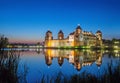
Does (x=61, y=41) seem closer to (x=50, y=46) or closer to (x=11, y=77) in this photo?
(x=50, y=46)

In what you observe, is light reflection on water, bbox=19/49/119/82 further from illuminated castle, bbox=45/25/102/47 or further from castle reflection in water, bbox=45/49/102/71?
illuminated castle, bbox=45/25/102/47

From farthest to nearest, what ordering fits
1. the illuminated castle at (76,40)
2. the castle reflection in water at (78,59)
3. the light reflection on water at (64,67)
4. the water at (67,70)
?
the illuminated castle at (76,40), the castle reflection in water at (78,59), the light reflection on water at (64,67), the water at (67,70)

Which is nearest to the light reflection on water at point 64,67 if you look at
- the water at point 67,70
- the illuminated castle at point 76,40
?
the water at point 67,70

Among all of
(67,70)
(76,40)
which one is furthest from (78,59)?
(76,40)

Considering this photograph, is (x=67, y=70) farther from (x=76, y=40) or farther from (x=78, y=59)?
(x=76, y=40)

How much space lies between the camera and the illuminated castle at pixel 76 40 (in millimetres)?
164625

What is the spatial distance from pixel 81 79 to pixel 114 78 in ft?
4.29

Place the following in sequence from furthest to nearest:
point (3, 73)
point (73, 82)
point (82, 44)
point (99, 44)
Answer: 1. point (99, 44)
2. point (82, 44)
3. point (73, 82)
4. point (3, 73)

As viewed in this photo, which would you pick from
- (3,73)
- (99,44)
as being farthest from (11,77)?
(99,44)

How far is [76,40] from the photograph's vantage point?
165250 millimetres

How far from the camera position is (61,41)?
177 meters

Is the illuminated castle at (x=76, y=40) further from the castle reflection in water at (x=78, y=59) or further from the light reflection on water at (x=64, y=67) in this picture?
the light reflection on water at (x=64, y=67)

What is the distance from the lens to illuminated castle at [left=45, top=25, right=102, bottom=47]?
540 feet

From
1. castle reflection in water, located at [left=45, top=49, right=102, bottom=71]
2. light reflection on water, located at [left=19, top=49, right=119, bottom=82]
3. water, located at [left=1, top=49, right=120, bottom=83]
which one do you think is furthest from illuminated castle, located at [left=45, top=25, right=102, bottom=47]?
water, located at [left=1, top=49, right=120, bottom=83]
